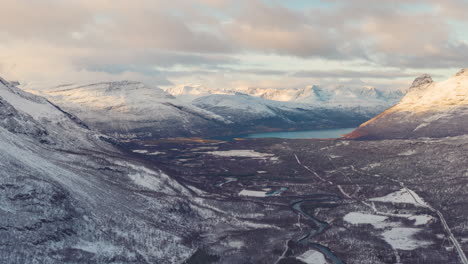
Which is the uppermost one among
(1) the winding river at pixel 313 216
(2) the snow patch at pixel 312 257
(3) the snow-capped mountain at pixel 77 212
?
(3) the snow-capped mountain at pixel 77 212

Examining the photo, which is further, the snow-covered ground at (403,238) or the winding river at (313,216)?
the snow-covered ground at (403,238)

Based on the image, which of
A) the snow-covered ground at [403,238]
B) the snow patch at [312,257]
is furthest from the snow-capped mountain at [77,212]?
the snow-covered ground at [403,238]

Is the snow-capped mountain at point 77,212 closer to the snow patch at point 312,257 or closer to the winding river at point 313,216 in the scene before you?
the snow patch at point 312,257

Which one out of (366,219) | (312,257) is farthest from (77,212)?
(366,219)

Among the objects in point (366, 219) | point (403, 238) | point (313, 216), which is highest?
point (403, 238)

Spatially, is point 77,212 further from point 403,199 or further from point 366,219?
point 403,199

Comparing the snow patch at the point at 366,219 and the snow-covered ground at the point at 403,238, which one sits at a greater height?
the snow-covered ground at the point at 403,238

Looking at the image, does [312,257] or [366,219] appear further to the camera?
[366,219]

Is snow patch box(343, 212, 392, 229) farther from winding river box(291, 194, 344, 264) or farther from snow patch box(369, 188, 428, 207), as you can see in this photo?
snow patch box(369, 188, 428, 207)

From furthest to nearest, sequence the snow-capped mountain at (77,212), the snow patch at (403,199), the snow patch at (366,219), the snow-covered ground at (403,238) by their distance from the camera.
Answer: the snow patch at (403,199) → the snow patch at (366,219) → the snow-covered ground at (403,238) → the snow-capped mountain at (77,212)
